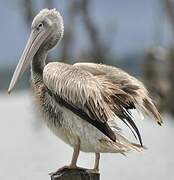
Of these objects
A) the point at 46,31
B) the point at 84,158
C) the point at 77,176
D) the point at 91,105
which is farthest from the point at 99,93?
the point at 84,158

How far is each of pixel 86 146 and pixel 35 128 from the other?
57.9 feet

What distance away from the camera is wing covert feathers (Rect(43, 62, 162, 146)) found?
5.16 meters

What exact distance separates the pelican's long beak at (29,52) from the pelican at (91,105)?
0.20 meters

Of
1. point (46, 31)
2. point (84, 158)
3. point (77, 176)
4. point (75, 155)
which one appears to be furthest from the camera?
point (84, 158)

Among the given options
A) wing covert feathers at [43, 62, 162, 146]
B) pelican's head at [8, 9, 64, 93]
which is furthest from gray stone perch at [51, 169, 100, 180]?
pelican's head at [8, 9, 64, 93]

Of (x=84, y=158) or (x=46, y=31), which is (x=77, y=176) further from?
(x=84, y=158)

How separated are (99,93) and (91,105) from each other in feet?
0.29

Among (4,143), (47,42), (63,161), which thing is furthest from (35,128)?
(47,42)

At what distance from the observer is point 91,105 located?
17.1ft

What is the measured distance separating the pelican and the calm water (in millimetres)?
5827

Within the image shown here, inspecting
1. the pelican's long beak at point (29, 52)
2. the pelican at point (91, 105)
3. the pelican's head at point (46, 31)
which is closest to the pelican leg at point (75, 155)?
the pelican at point (91, 105)

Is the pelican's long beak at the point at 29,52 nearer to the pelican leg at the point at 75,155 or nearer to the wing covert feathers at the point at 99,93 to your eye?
the wing covert feathers at the point at 99,93

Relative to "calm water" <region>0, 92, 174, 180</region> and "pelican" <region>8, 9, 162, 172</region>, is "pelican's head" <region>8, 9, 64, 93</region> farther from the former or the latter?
"calm water" <region>0, 92, 174, 180</region>

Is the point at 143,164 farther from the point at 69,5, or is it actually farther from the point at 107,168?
the point at 69,5
